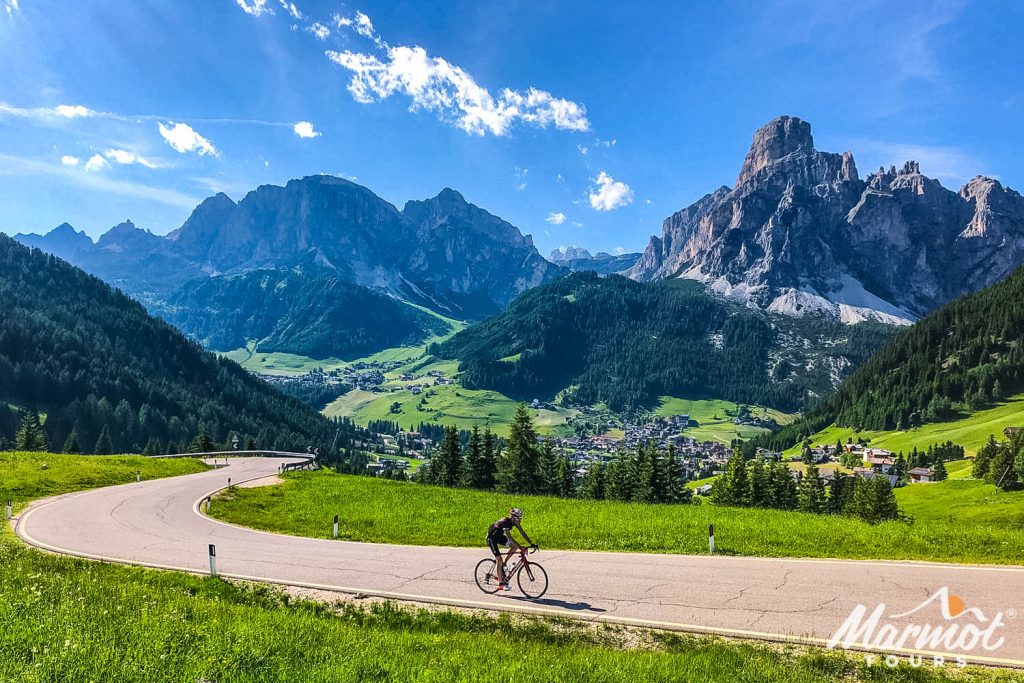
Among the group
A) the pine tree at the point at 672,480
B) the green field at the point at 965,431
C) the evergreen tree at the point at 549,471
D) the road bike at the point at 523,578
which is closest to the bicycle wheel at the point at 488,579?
the road bike at the point at 523,578

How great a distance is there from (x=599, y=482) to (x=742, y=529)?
165 feet

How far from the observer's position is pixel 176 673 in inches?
319

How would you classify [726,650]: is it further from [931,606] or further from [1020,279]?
[1020,279]

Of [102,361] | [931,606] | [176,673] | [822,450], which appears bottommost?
[822,450]

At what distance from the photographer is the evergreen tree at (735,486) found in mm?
70125

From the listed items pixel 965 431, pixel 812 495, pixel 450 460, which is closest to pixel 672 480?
pixel 812 495

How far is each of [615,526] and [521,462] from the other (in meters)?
37.4

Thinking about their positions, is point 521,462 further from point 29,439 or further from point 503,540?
point 29,439

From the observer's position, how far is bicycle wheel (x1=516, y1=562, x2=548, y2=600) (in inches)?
681

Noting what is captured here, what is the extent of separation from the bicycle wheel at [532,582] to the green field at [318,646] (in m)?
2.60

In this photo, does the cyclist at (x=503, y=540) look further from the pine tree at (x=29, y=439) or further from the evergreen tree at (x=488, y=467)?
the pine tree at (x=29, y=439)

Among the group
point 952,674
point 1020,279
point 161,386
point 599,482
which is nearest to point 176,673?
point 952,674

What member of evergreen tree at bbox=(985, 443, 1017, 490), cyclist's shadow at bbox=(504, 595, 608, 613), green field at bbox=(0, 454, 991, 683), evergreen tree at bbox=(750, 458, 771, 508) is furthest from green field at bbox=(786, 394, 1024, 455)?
green field at bbox=(0, 454, 991, 683)

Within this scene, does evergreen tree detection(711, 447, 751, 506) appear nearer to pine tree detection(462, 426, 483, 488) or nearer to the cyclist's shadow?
pine tree detection(462, 426, 483, 488)
